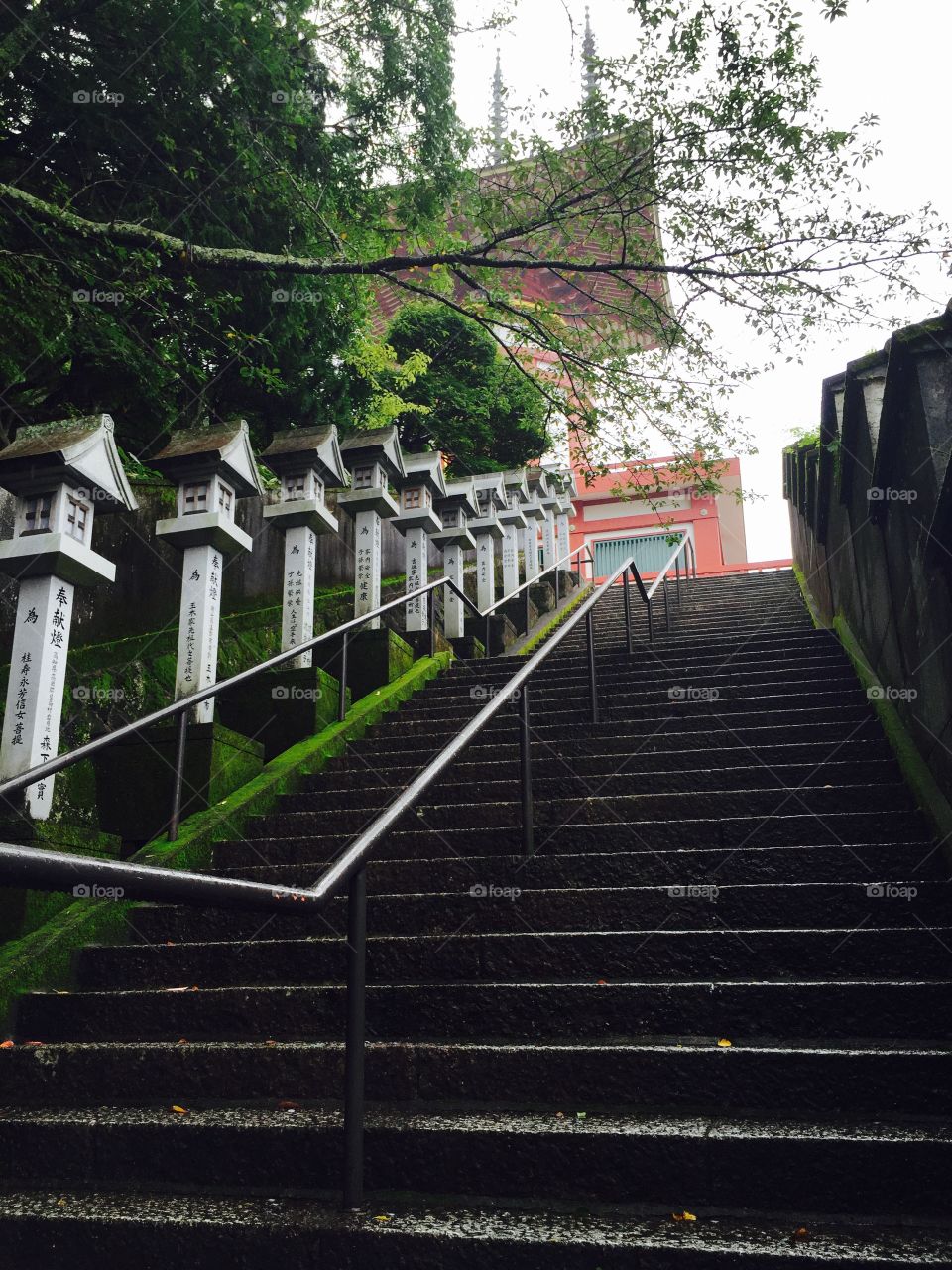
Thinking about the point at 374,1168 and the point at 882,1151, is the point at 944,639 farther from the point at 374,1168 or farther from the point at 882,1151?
the point at 374,1168

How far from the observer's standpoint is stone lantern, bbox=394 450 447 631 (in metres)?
7.96

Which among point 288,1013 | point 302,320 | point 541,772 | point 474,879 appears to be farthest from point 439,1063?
point 302,320

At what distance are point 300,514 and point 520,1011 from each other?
14.0 feet

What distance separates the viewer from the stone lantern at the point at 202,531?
5184 mm

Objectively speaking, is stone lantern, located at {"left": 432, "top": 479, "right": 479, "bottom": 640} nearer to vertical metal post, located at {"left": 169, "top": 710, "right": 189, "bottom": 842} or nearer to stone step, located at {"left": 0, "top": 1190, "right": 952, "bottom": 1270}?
vertical metal post, located at {"left": 169, "top": 710, "right": 189, "bottom": 842}

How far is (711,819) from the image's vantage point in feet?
12.7

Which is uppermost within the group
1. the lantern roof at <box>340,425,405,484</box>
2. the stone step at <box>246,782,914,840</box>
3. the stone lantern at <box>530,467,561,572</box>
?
the stone lantern at <box>530,467,561,572</box>

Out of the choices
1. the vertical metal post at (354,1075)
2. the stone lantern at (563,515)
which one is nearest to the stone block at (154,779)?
the vertical metal post at (354,1075)

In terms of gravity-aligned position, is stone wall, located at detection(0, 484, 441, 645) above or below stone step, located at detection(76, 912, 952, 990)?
above

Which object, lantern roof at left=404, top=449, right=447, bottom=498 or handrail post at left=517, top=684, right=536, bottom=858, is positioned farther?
lantern roof at left=404, top=449, right=447, bottom=498

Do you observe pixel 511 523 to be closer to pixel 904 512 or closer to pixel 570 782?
pixel 570 782

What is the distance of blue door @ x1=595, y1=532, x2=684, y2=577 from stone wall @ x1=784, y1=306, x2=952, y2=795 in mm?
16027

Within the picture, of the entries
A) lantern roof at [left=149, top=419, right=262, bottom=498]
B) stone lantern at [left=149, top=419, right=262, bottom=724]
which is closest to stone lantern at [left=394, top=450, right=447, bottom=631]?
lantern roof at [left=149, top=419, right=262, bottom=498]

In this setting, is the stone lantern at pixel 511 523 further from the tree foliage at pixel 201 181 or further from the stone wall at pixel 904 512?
the stone wall at pixel 904 512
